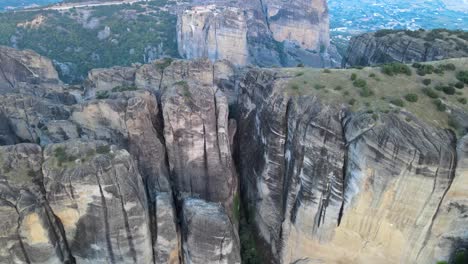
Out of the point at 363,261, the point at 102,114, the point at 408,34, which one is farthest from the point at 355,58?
the point at 102,114

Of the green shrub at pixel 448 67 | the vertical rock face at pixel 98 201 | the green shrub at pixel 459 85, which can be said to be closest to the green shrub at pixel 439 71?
the green shrub at pixel 448 67

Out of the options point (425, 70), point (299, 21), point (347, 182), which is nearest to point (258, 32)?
point (299, 21)

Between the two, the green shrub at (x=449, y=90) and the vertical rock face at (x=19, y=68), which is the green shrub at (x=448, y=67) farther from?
the vertical rock face at (x=19, y=68)

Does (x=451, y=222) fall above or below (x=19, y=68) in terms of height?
below

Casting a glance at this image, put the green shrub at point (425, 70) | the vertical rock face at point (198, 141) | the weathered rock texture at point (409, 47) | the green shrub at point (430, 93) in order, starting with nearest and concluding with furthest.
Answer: the green shrub at point (430, 93), the green shrub at point (425, 70), the vertical rock face at point (198, 141), the weathered rock texture at point (409, 47)

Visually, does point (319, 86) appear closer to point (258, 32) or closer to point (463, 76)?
point (463, 76)

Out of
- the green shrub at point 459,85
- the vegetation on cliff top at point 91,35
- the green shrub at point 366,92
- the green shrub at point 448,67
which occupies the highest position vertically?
the green shrub at point 448,67

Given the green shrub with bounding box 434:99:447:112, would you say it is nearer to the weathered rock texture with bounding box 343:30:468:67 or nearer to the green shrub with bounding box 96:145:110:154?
the weathered rock texture with bounding box 343:30:468:67
